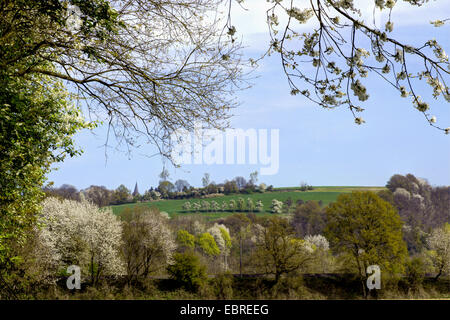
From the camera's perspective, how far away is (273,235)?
26.9m

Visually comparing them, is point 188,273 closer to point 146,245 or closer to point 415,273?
point 146,245

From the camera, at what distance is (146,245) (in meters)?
28.5

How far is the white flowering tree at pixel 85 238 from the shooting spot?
2427 cm

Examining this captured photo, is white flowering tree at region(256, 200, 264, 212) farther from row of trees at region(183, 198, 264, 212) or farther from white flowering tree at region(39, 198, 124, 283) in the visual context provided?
white flowering tree at region(39, 198, 124, 283)

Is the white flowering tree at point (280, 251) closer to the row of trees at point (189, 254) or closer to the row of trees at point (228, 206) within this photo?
the row of trees at point (189, 254)

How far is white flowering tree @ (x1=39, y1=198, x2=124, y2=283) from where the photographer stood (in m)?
24.3

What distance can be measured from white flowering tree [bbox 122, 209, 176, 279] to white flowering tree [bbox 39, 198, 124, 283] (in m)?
2.01

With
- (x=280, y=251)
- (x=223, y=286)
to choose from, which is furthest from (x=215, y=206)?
(x=280, y=251)

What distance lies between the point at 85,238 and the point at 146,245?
5.13 meters

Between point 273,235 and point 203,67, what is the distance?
20.7m

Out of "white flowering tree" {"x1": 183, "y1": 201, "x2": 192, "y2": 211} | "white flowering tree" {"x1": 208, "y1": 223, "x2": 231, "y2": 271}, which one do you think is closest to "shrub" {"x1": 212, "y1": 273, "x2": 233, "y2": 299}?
"white flowering tree" {"x1": 208, "y1": 223, "x2": 231, "y2": 271}

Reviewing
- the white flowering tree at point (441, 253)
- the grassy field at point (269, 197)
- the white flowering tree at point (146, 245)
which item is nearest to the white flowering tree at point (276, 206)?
the grassy field at point (269, 197)

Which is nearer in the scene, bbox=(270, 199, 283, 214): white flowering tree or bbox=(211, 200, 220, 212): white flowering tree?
bbox=(270, 199, 283, 214): white flowering tree
